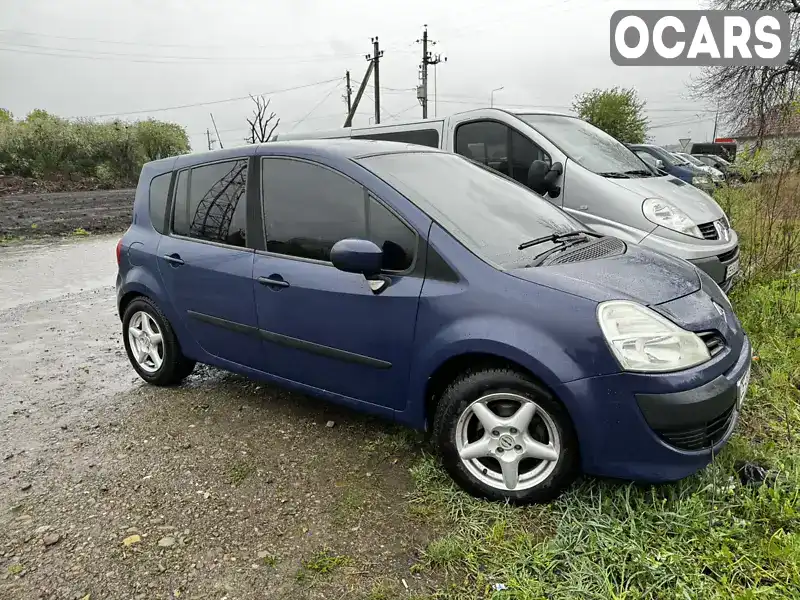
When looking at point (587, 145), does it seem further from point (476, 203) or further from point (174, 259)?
point (174, 259)

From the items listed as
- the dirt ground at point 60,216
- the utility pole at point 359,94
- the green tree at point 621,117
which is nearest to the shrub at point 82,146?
the dirt ground at point 60,216

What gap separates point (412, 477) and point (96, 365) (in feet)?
11.1

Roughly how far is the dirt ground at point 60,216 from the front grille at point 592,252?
574 inches

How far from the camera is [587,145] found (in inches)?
236

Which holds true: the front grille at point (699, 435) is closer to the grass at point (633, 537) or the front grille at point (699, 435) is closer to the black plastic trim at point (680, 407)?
the black plastic trim at point (680, 407)

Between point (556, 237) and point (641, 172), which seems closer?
point (556, 237)

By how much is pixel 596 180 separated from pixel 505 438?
11.5 feet

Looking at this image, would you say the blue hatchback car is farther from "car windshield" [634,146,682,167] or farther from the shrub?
the shrub

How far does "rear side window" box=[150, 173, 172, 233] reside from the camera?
410cm

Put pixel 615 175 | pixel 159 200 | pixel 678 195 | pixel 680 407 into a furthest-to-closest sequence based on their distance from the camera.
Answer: pixel 615 175
pixel 678 195
pixel 159 200
pixel 680 407

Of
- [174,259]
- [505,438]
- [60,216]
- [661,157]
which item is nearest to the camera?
[505,438]

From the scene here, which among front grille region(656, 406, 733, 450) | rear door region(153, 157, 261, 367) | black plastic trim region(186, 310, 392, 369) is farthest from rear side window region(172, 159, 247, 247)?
front grille region(656, 406, 733, 450)

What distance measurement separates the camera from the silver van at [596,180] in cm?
495

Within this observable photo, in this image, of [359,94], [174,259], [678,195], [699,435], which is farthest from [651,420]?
[359,94]
